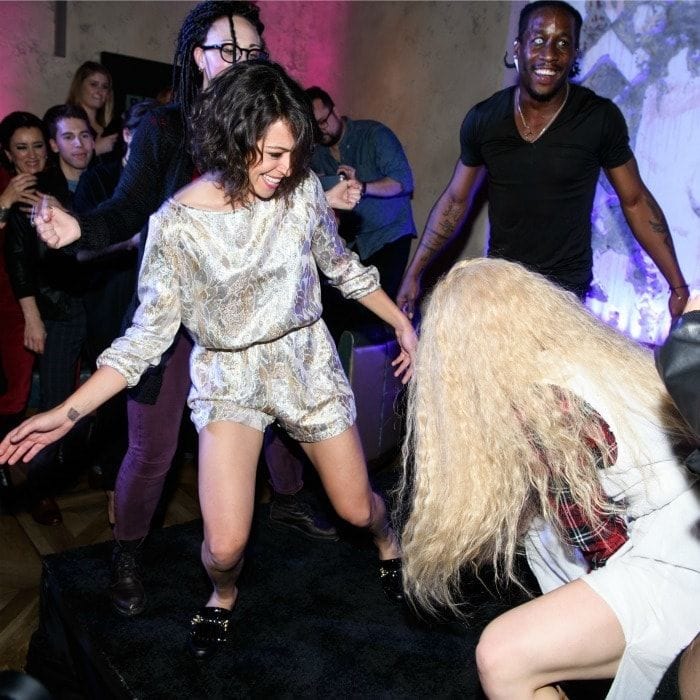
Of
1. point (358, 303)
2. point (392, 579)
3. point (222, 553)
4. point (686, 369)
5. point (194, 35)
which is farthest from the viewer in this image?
point (358, 303)

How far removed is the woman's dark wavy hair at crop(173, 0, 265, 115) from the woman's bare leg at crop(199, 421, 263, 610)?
0.99 meters

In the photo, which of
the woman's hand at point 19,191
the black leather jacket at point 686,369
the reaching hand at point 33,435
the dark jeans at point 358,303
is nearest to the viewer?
the black leather jacket at point 686,369

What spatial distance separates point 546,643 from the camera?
1398 millimetres

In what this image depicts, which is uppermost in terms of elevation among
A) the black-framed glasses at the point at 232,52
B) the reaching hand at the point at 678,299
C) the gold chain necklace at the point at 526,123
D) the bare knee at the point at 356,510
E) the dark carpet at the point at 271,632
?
the black-framed glasses at the point at 232,52

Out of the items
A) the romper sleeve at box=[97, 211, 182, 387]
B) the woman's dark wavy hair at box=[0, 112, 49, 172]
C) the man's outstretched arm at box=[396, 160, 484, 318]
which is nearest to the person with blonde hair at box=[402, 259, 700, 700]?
the romper sleeve at box=[97, 211, 182, 387]

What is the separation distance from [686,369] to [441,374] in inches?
27.4

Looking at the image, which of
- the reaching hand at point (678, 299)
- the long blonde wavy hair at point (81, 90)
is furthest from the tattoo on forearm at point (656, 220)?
the long blonde wavy hair at point (81, 90)

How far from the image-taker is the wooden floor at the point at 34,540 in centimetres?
249

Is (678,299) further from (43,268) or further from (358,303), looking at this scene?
(43,268)

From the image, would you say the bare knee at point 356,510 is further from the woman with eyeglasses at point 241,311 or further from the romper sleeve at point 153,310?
the romper sleeve at point 153,310

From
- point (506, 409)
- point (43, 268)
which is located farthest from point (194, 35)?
point (43, 268)

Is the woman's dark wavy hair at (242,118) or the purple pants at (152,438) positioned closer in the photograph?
the woman's dark wavy hair at (242,118)

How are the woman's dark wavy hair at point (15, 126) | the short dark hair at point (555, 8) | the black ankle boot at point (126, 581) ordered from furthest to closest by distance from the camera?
the woman's dark wavy hair at point (15, 126) → the short dark hair at point (555, 8) → the black ankle boot at point (126, 581)

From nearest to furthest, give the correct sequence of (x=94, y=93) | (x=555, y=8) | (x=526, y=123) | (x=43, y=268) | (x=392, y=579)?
(x=392, y=579)
(x=555, y=8)
(x=526, y=123)
(x=43, y=268)
(x=94, y=93)
